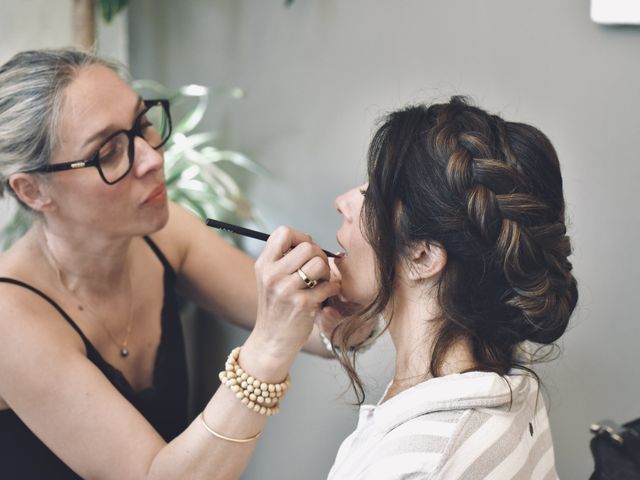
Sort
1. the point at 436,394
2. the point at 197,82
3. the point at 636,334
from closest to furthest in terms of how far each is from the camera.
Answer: the point at 436,394, the point at 636,334, the point at 197,82

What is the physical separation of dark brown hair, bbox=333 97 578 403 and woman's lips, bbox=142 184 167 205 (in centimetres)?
48

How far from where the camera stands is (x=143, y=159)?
1.29 m

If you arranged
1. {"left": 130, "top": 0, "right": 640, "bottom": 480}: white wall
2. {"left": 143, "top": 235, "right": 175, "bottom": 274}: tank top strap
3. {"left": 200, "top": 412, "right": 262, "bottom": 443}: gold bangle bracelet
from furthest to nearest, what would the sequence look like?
{"left": 143, "top": 235, "right": 175, "bottom": 274}: tank top strap < {"left": 130, "top": 0, "right": 640, "bottom": 480}: white wall < {"left": 200, "top": 412, "right": 262, "bottom": 443}: gold bangle bracelet

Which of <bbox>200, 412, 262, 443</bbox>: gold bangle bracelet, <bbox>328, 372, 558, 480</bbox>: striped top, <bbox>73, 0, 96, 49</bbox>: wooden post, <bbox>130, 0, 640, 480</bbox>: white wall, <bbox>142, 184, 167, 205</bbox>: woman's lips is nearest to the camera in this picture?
<bbox>328, 372, 558, 480</bbox>: striped top

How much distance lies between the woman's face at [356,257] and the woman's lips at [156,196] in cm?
41

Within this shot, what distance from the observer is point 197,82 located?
2072 mm

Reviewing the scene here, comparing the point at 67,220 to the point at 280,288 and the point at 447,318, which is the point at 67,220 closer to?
the point at 280,288

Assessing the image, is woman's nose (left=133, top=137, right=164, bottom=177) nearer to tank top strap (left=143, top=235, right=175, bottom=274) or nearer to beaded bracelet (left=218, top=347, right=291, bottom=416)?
tank top strap (left=143, top=235, right=175, bottom=274)

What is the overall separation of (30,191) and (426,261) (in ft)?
2.46

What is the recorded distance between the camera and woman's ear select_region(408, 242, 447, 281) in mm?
935

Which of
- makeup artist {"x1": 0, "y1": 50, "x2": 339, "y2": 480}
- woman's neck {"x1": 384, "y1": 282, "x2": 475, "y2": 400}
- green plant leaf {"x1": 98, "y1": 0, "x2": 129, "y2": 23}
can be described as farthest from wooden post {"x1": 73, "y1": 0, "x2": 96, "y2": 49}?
woman's neck {"x1": 384, "y1": 282, "x2": 475, "y2": 400}

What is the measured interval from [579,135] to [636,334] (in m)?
0.34

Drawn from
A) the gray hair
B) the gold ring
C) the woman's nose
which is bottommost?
the gold ring

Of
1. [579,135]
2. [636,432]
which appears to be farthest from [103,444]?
[579,135]
